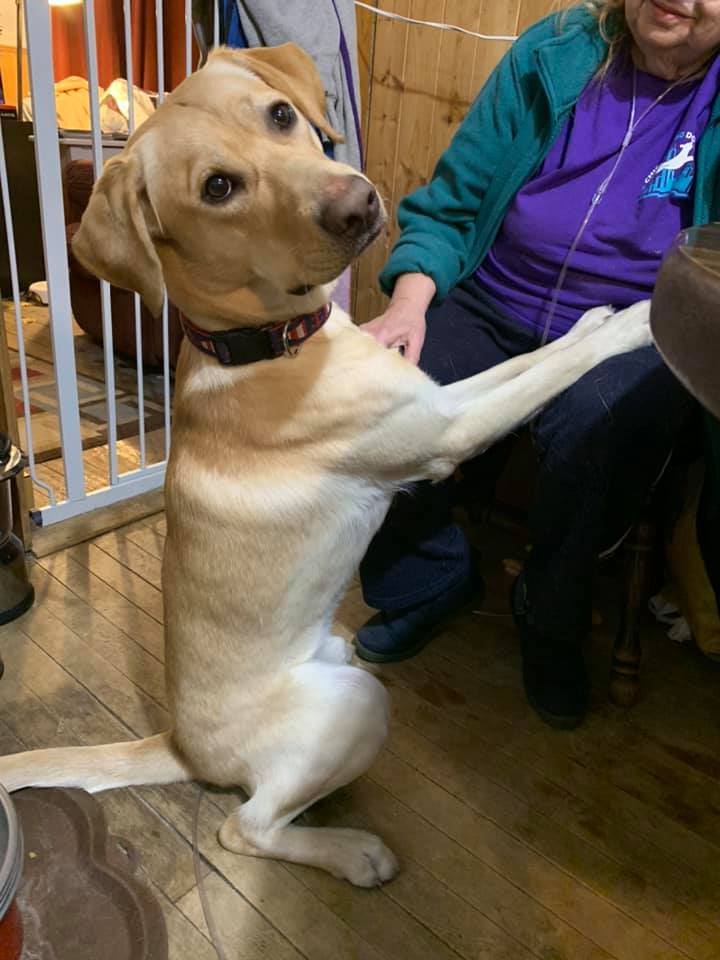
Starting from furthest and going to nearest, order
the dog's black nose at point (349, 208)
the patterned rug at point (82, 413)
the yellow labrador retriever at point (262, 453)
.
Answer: the patterned rug at point (82, 413), the yellow labrador retriever at point (262, 453), the dog's black nose at point (349, 208)

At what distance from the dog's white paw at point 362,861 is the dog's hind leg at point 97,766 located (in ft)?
0.96

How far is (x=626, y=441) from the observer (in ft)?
4.41

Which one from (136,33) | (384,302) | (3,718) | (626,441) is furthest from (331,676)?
(136,33)

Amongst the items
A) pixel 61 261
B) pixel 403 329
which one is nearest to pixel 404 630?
pixel 403 329

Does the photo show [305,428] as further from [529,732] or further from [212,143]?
[529,732]

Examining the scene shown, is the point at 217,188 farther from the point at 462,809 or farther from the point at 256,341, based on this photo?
the point at 462,809

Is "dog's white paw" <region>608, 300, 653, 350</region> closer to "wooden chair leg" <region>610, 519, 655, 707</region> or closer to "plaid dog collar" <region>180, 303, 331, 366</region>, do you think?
"wooden chair leg" <region>610, 519, 655, 707</region>

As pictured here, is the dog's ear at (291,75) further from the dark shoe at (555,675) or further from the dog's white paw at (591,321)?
the dark shoe at (555,675)

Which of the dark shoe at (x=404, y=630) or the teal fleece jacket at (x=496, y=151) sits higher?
the teal fleece jacket at (x=496, y=151)

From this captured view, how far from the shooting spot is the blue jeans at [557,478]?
134 centimetres

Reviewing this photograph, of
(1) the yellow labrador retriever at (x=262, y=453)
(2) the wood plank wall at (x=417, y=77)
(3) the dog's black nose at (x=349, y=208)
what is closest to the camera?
(3) the dog's black nose at (x=349, y=208)

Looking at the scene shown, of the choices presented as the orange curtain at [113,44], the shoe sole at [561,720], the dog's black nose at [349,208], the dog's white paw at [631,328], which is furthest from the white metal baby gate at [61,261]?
the orange curtain at [113,44]

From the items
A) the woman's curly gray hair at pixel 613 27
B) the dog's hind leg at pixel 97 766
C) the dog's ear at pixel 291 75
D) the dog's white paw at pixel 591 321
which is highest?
the woman's curly gray hair at pixel 613 27

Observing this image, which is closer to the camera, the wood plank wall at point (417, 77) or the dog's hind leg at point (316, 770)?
the dog's hind leg at point (316, 770)
